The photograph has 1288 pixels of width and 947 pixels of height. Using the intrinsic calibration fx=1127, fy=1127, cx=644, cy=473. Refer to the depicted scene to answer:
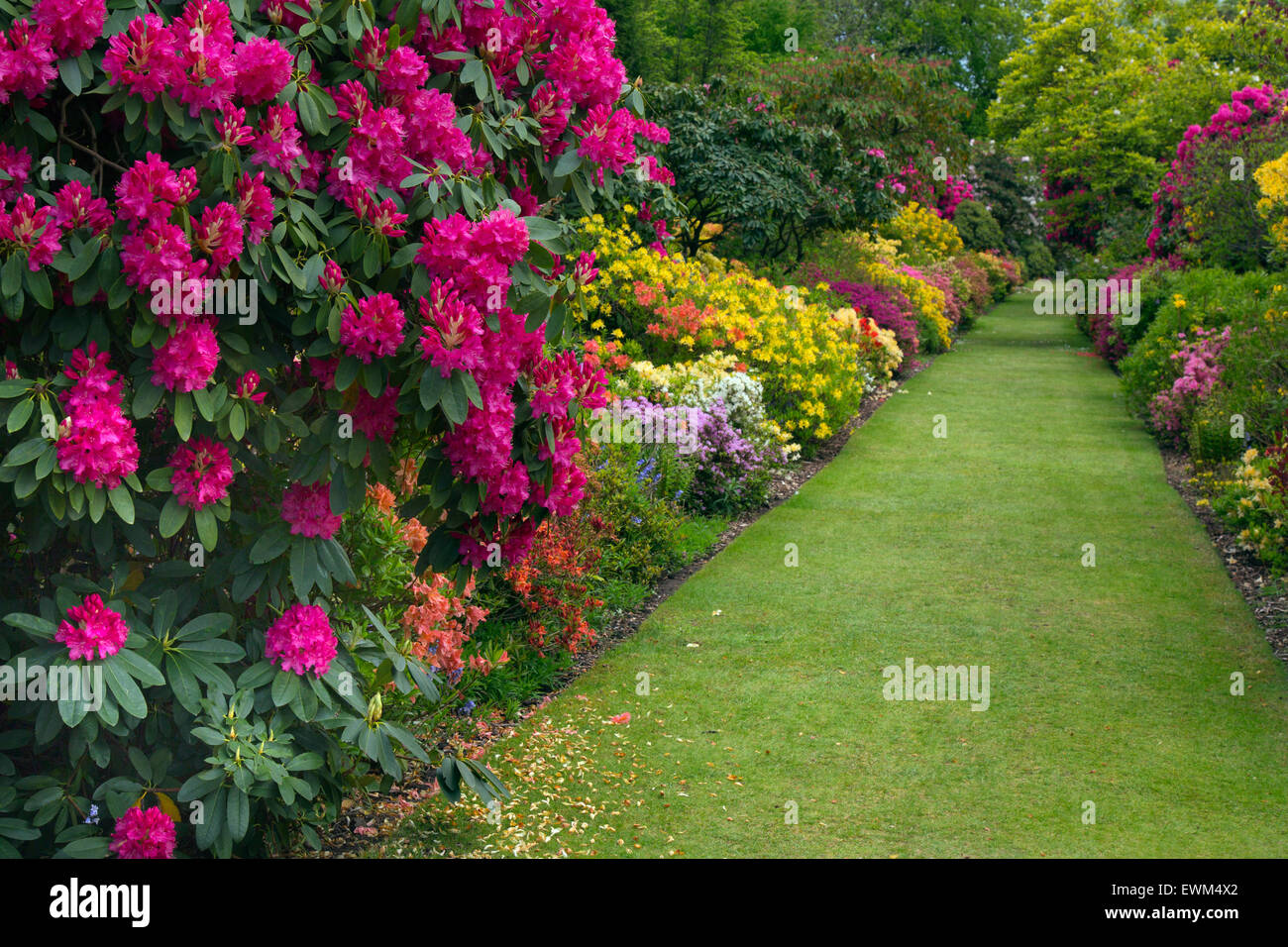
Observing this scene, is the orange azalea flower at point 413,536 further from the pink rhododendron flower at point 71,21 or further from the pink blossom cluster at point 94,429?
the pink rhododendron flower at point 71,21

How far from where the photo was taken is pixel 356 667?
3596 mm

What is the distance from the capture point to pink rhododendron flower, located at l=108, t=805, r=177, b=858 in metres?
3.11

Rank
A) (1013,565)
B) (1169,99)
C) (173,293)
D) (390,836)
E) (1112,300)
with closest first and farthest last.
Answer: (173,293) < (390,836) < (1013,565) < (1112,300) < (1169,99)

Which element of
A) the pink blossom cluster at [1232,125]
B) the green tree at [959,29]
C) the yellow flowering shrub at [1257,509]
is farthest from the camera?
the green tree at [959,29]

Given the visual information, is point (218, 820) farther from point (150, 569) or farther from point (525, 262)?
point (525, 262)

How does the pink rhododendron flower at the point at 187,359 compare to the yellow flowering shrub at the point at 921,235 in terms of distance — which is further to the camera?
the yellow flowering shrub at the point at 921,235

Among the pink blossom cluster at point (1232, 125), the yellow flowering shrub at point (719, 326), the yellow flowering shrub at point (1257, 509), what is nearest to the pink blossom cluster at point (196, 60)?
the yellow flowering shrub at point (1257, 509)

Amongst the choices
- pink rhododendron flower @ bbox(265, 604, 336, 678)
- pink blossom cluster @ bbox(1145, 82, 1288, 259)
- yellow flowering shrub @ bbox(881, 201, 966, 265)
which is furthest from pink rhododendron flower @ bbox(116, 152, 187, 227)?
yellow flowering shrub @ bbox(881, 201, 966, 265)

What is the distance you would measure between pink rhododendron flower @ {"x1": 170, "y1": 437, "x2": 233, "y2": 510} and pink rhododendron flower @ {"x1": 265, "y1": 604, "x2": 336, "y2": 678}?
43 centimetres

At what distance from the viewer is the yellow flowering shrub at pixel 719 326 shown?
10852 millimetres

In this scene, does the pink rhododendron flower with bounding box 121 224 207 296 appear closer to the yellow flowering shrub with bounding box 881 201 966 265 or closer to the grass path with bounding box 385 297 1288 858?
the grass path with bounding box 385 297 1288 858

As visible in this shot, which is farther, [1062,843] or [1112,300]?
[1112,300]

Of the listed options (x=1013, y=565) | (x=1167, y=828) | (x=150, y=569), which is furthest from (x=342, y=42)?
(x=1013, y=565)

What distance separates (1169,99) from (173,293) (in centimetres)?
2219
